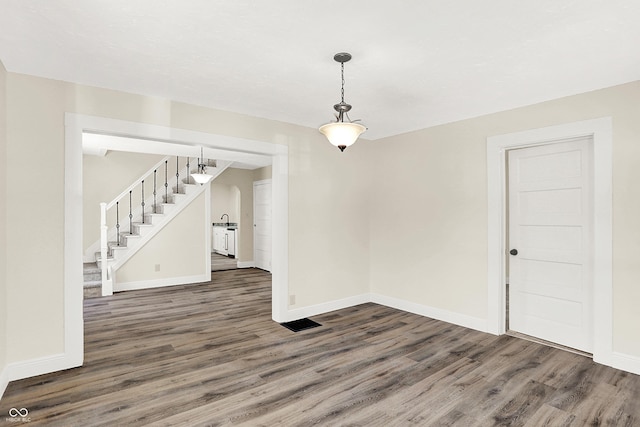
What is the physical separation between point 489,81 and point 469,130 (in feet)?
3.82

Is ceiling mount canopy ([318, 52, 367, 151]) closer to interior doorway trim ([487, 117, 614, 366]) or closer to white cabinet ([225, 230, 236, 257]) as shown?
interior doorway trim ([487, 117, 614, 366])

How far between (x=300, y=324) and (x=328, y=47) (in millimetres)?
3213

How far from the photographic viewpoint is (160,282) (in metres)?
6.46

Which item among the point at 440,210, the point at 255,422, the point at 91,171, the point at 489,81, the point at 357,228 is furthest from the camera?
the point at 91,171

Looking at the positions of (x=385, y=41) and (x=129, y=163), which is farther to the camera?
(x=129, y=163)

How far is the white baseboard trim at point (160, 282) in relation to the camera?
6.10 meters

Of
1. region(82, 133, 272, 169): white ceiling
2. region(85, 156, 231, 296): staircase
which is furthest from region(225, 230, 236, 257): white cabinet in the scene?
region(82, 133, 272, 169): white ceiling

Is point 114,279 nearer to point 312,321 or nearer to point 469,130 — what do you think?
point 312,321

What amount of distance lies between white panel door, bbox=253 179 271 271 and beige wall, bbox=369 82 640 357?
3.51 m

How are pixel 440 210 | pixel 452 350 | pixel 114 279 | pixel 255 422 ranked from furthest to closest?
pixel 114 279
pixel 440 210
pixel 452 350
pixel 255 422

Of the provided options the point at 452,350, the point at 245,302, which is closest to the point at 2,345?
the point at 245,302

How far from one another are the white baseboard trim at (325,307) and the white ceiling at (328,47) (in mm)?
2677

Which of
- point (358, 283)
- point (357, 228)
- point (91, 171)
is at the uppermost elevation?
point (91, 171)

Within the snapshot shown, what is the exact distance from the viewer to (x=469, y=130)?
13.7ft
